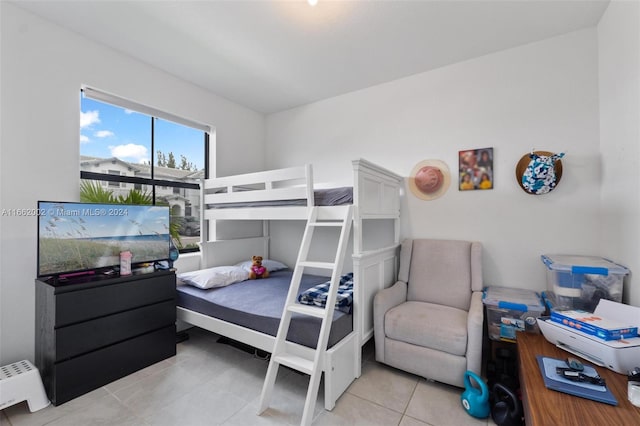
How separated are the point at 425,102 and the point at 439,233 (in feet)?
4.54

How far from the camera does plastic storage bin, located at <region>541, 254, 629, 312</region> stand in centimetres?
177

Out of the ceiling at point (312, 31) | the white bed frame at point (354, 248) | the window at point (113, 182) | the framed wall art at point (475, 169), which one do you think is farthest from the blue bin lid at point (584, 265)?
the window at point (113, 182)

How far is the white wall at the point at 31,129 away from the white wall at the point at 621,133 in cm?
390

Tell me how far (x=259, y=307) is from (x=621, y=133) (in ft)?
9.31

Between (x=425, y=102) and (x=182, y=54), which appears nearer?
(x=182, y=54)

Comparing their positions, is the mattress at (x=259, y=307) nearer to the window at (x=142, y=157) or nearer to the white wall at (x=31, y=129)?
the window at (x=142, y=157)

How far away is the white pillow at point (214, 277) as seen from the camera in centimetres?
262

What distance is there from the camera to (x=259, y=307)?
218cm

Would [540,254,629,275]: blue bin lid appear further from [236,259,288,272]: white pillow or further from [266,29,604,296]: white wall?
[236,259,288,272]: white pillow

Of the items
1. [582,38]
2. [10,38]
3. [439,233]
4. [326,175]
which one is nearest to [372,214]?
[439,233]

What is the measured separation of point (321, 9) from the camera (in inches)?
78.9

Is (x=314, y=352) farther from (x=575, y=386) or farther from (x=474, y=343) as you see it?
(x=575, y=386)

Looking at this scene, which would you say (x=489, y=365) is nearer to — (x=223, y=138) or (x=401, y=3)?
(x=401, y=3)

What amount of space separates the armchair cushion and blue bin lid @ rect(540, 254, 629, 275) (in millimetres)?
735
